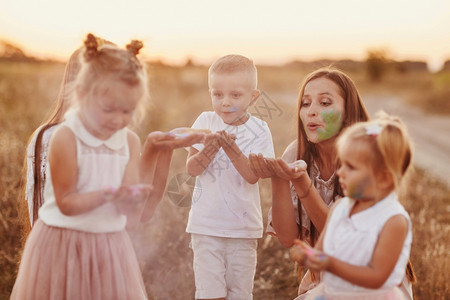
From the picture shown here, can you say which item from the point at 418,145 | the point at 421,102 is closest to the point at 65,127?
the point at 418,145

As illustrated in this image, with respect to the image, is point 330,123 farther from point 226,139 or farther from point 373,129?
point 373,129

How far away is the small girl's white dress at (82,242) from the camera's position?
2709 millimetres

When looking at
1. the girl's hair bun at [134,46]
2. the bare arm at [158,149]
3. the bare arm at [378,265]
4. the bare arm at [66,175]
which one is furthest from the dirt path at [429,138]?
the bare arm at [66,175]

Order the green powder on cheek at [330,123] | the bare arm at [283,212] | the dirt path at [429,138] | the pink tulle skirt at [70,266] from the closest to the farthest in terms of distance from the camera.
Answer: the pink tulle skirt at [70,266], the bare arm at [283,212], the green powder on cheek at [330,123], the dirt path at [429,138]

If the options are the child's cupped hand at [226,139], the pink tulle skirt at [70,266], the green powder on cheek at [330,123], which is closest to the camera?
the pink tulle skirt at [70,266]

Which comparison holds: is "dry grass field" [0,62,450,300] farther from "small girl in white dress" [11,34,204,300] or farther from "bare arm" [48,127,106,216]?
"bare arm" [48,127,106,216]

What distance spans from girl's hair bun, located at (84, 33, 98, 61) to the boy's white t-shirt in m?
1.12

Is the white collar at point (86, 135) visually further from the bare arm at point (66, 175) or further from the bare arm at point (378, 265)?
the bare arm at point (378, 265)

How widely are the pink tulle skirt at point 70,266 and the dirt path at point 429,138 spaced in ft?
17.5

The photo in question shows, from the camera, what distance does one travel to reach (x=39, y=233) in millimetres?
2795

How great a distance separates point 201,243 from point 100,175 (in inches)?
43.9

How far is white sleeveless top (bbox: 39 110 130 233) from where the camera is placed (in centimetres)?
269

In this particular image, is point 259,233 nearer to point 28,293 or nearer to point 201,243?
point 201,243

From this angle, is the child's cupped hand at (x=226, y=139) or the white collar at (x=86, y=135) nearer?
the white collar at (x=86, y=135)
